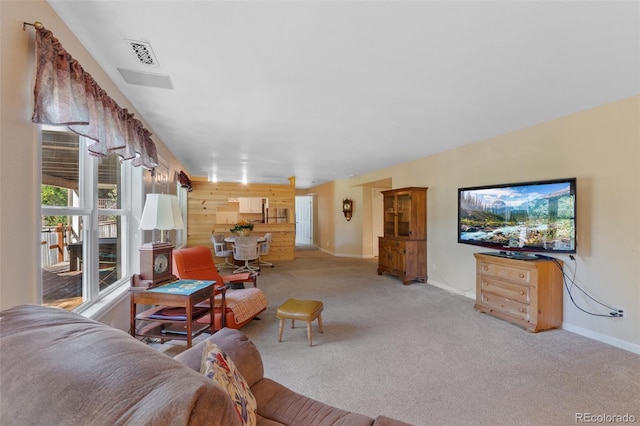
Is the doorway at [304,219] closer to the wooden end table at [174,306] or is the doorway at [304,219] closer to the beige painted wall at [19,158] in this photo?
the wooden end table at [174,306]

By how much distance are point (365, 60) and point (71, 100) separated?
1763 mm

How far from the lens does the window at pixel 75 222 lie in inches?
69.1

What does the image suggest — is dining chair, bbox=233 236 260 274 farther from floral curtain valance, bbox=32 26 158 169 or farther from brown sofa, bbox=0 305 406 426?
brown sofa, bbox=0 305 406 426

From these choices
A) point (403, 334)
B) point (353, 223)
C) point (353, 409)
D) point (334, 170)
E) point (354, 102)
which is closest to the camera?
point (353, 409)

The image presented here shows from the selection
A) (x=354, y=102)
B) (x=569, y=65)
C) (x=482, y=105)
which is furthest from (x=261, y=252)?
(x=569, y=65)

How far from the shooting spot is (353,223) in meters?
8.42

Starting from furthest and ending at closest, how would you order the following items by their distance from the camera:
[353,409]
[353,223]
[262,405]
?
[353,223] → [353,409] → [262,405]

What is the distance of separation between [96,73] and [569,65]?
346cm

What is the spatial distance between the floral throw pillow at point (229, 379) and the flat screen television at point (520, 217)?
345 cm

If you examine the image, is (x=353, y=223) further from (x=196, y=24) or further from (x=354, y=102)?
(x=196, y=24)

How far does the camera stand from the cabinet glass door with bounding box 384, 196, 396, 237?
5723mm

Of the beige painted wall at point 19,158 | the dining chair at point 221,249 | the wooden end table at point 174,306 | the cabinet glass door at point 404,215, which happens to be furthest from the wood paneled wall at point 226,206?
the beige painted wall at point 19,158

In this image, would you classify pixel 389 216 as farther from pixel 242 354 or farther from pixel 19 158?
pixel 19 158

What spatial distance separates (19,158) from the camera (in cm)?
129
